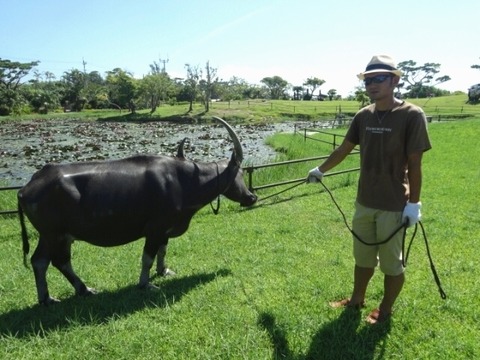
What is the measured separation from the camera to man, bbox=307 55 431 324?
10.1 ft

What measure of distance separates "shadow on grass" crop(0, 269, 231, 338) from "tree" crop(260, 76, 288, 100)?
4051 inches

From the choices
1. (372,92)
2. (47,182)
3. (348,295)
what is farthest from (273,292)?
(47,182)

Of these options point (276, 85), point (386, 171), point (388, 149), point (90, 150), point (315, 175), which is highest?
point (276, 85)

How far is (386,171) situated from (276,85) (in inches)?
4289

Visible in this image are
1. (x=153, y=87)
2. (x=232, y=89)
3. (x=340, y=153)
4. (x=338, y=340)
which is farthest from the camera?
(x=232, y=89)

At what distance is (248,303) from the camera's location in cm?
399

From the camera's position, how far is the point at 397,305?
12.6 feet

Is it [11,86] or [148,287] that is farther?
[11,86]

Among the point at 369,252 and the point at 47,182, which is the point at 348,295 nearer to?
the point at 369,252

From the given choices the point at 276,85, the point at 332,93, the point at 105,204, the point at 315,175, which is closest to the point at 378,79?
the point at 315,175

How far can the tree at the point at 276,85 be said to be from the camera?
105 metres

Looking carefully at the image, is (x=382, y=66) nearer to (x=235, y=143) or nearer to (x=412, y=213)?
(x=412, y=213)

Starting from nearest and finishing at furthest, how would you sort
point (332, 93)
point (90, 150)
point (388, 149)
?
point (388, 149) → point (90, 150) → point (332, 93)

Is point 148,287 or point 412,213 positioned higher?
point 412,213
